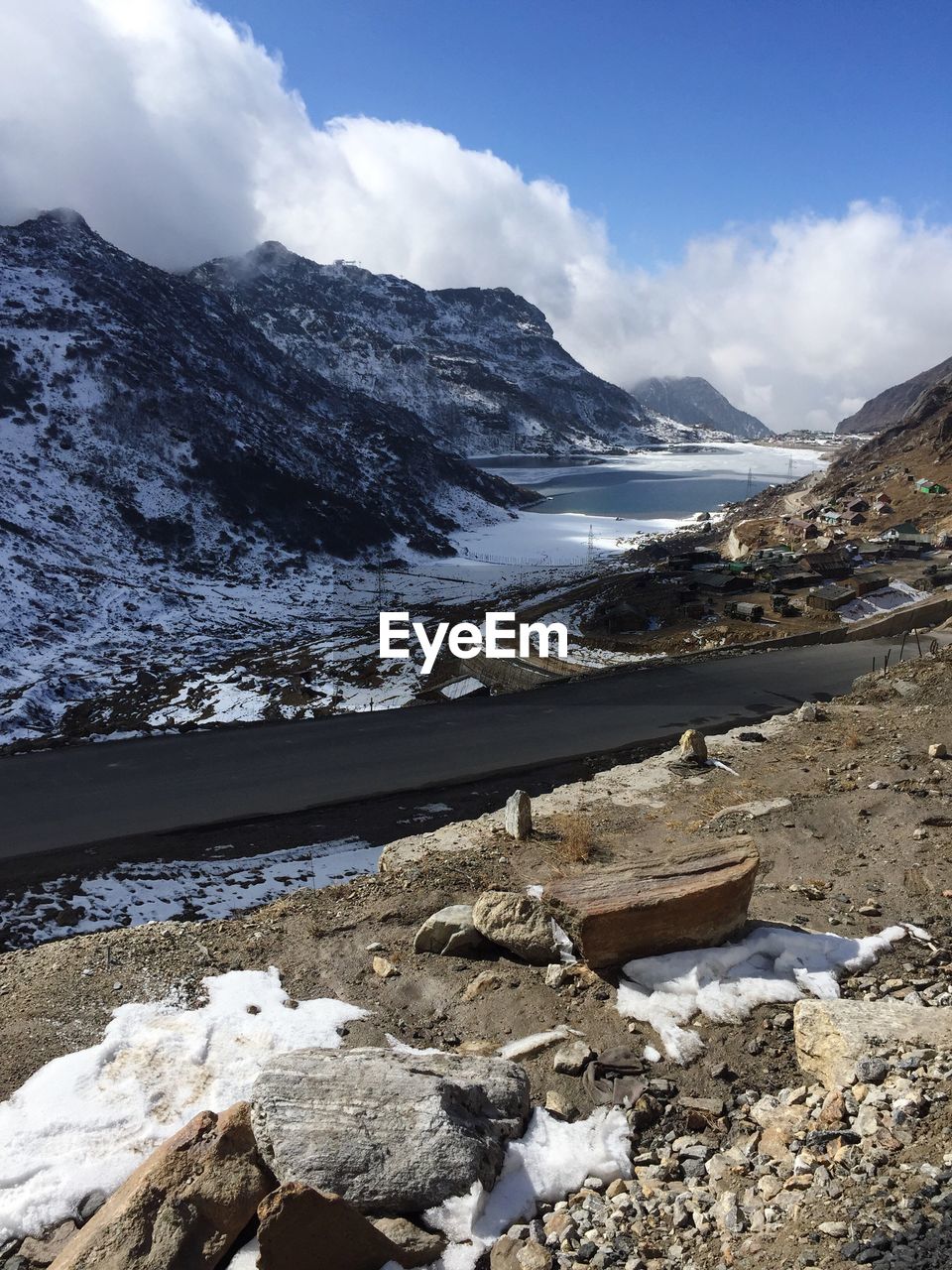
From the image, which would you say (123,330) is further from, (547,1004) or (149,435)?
(547,1004)

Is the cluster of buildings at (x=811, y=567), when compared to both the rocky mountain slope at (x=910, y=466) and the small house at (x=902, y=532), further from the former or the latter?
the rocky mountain slope at (x=910, y=466)

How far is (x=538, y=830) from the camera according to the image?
10.4 metres

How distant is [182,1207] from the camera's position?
3939 mm

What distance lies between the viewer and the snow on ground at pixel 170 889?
1066cm

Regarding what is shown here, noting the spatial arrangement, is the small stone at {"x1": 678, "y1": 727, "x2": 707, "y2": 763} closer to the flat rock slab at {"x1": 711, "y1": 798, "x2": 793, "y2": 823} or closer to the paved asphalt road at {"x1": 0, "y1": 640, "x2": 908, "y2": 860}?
the flat rock slab at {"x1": 711, "y1": 798, "x2": 793, "y2": 823}

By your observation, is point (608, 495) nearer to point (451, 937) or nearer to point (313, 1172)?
point (451, 937)

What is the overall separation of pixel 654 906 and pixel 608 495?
402 ft

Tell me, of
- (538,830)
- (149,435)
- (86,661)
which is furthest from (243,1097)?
(149,435)

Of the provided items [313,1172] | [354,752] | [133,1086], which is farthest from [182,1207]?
[354,752]

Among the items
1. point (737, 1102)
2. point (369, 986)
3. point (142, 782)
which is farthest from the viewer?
point (142, 782)

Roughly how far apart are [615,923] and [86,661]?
32.6 meters

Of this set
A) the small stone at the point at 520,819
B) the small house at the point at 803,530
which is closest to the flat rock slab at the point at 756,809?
the small stone at the point at 520,819

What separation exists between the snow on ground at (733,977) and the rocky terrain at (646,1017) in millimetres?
34

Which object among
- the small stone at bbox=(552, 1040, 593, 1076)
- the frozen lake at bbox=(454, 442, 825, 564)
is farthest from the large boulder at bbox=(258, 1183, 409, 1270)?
the frozen lake at bbox=(454, 442, 825, 564)
